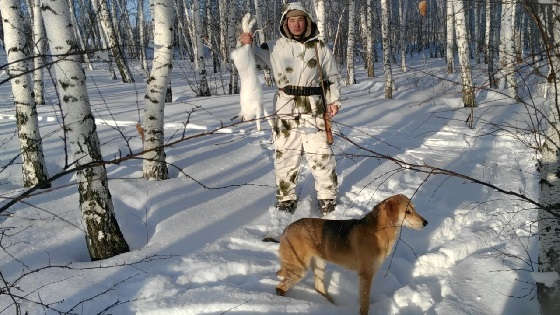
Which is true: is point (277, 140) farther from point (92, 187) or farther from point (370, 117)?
point (370, 117)

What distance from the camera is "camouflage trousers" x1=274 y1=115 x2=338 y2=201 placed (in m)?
4.13

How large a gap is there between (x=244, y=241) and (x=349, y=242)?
1196mm

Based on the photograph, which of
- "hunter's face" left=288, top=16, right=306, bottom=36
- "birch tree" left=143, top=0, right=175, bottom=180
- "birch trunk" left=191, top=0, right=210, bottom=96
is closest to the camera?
"hunter's face" left=288, top=16, right=306, bottom=36

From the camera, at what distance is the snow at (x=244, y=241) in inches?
103

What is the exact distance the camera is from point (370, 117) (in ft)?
30.8

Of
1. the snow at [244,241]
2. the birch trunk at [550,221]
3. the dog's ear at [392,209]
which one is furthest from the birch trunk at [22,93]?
the birch trunk at [550,221]

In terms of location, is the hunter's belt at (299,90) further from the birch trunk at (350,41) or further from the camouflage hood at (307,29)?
the birch trunk at (350,41)

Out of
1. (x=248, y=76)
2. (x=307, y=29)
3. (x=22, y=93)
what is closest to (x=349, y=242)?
(x=248, y=76)

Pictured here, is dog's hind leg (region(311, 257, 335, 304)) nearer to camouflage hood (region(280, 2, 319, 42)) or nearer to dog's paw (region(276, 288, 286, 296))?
dog's paw (region(276, 288, 286, 296))

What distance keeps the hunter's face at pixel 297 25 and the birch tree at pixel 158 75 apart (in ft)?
5.25

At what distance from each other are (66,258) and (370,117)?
764cm

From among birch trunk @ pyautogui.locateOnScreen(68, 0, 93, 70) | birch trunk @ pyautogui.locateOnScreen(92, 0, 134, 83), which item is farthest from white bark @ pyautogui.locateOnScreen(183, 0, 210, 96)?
birch trunk @ pyautogui.locateOnScreen(68, 0, 93, 70)

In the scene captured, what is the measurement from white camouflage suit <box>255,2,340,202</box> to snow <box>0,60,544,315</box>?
0.34 metres

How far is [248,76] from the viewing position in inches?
157
